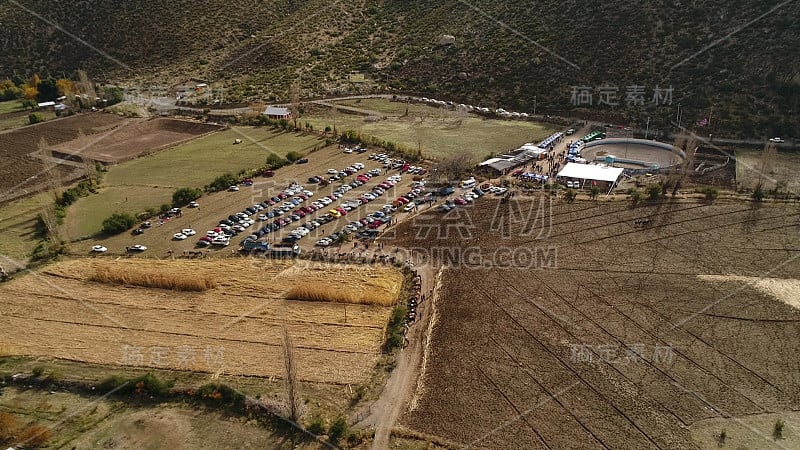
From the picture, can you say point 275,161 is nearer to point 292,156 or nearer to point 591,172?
point 292,156

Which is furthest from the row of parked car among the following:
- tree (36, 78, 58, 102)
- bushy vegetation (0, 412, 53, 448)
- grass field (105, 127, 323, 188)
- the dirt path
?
tree (36, 78, 58, 102)

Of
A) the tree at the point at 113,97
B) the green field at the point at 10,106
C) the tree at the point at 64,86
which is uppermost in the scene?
the tree at the point at 64,86

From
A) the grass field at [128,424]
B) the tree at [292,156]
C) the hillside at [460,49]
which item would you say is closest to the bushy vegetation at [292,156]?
the tree at [292,156]

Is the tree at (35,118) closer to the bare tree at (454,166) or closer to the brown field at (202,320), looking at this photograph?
the brown field at (202,320)

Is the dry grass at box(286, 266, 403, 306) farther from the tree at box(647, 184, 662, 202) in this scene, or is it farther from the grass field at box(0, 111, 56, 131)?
the grass field at box(0, 111, 56, 131)

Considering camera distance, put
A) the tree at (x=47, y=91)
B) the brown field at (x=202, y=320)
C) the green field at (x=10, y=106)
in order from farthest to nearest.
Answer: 1. the tree at (x=47, y=91)
2. the green field at (x=10, y=106)
3. the brown field at (x=202, y=320)

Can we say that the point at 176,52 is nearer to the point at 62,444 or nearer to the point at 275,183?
the point at 275,183

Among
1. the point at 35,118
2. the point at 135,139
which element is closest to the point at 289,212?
the point at 135,139
